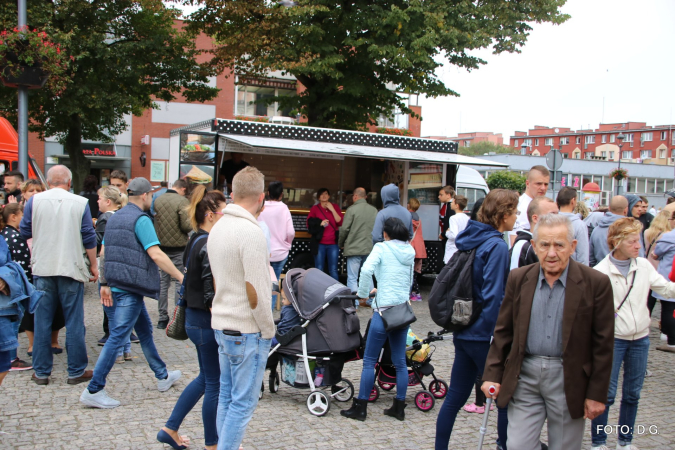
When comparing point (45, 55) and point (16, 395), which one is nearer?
point (16, 395)

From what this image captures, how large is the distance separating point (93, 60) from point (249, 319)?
50.3ft

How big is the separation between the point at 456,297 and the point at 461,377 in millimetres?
521

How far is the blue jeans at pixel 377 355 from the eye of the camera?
15.4 feet

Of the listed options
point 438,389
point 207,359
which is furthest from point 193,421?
point 438,389

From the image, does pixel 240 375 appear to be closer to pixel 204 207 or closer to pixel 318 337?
pixel 204 207

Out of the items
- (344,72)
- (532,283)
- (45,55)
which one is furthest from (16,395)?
(344,72)

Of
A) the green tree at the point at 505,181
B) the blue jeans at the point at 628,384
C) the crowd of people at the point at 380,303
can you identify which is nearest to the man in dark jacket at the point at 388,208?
the crowd of people at the point at 380,303

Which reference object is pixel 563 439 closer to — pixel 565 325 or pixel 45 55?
pixel 565 325

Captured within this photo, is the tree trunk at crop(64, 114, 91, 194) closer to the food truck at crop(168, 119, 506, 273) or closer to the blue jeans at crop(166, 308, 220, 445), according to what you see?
the food truck at crop(168, 119, 506, 273)

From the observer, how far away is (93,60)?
16.2 metres

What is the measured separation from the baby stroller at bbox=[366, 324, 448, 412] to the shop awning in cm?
454

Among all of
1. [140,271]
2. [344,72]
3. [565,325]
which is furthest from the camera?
[344,72]

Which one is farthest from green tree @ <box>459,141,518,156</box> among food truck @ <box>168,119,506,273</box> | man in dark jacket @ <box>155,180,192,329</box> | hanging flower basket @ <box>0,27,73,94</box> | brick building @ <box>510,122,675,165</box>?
man in dark jacket @ <box>155,180,192,329</box>

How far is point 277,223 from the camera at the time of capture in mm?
8000
